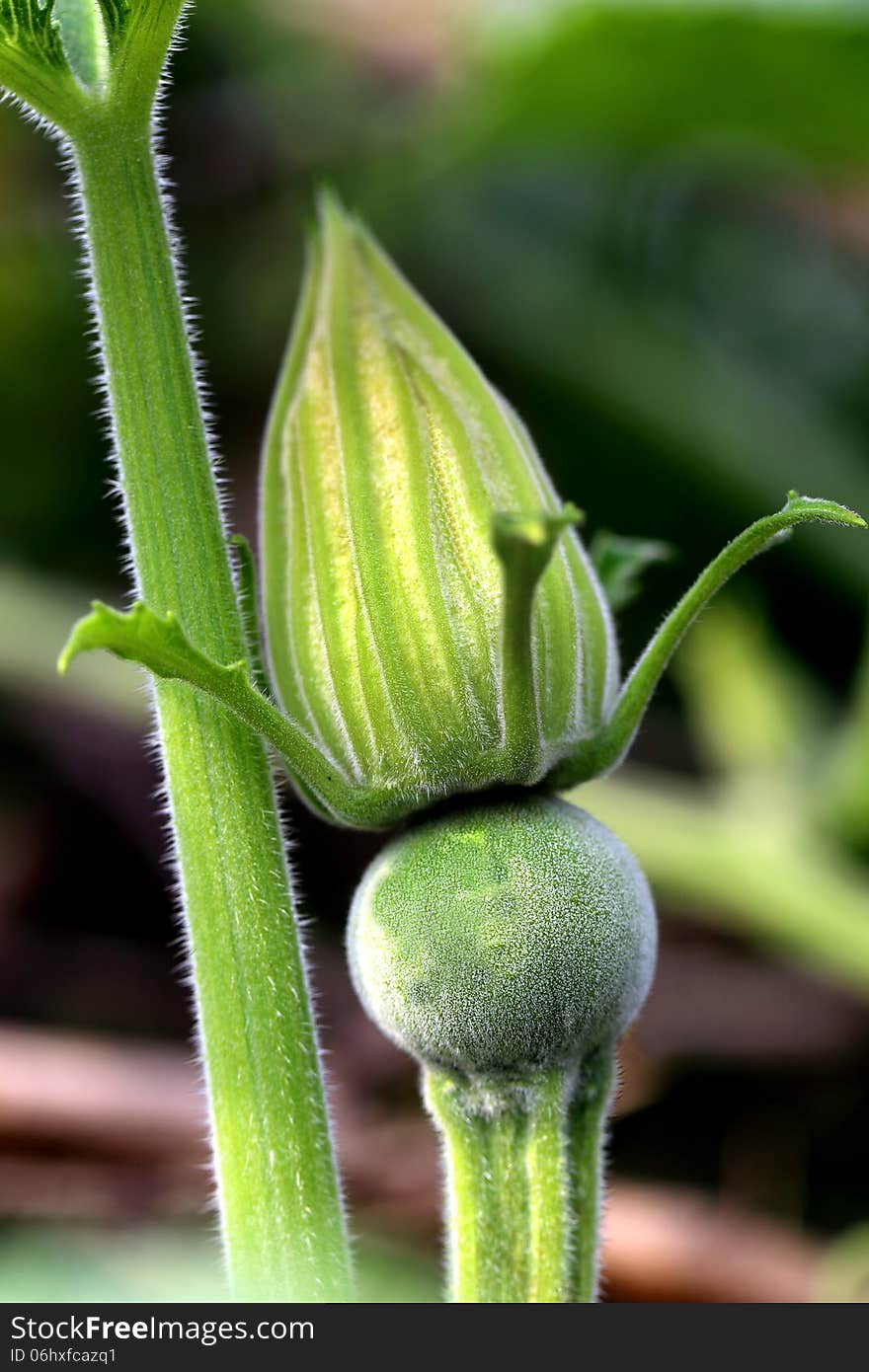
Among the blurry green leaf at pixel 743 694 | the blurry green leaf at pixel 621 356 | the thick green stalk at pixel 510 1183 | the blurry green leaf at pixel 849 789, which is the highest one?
the blurry green leaf at pixel 621 356

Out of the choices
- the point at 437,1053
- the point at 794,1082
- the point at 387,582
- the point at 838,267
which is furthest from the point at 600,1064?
the point at 838,267

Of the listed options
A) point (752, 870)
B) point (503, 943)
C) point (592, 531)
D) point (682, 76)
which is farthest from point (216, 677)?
point (592, 531)

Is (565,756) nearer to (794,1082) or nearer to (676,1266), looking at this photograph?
(676,1266)

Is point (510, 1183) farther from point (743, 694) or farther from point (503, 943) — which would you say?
point (743, 694)

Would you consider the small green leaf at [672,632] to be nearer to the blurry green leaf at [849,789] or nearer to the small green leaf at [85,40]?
the small green leaf at [85,40]

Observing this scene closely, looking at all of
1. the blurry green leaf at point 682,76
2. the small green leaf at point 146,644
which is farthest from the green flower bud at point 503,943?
the blurry green leaf at point 682,76

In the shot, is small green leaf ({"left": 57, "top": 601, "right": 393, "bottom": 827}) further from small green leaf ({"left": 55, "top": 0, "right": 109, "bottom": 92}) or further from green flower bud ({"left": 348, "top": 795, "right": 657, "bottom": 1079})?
small green leaf ({"left": 55, "top": 0, "right": 109, "bottom": 92})
